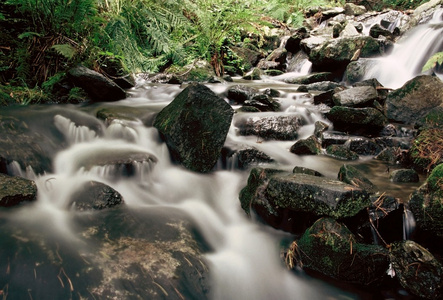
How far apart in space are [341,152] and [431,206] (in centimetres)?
187

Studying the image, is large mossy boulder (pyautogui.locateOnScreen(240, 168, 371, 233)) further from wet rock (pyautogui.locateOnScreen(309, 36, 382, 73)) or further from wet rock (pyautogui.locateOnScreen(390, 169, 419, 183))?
wet rock (pyautogui.locateOnScreen(309, 36, 382, 73))

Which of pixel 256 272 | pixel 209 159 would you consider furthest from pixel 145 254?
pixel 209 159

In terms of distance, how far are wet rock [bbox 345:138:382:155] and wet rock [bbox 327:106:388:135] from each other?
0.45 meters

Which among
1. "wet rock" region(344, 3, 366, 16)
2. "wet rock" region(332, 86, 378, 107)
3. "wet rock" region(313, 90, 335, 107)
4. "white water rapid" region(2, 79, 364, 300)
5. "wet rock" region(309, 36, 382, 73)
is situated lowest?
"white water rapid" region(2, 79, 364, 300)

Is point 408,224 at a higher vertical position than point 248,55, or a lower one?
lower

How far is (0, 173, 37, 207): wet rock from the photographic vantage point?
2116 millimetres

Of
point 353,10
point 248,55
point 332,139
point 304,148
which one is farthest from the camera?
point 353,10

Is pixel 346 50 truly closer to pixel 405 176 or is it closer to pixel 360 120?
pixel 360 120

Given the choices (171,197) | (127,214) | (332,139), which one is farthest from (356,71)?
(127,214)

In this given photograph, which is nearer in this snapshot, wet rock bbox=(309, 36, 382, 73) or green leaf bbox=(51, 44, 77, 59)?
green leaf bbox=(51, 44, 77, 59)

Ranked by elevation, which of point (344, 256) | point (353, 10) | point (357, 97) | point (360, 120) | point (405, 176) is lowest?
point (344, 256)

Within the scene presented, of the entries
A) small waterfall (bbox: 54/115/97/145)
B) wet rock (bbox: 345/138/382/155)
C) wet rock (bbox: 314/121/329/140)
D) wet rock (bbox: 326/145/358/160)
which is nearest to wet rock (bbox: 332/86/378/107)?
wet rock (bbox: 314/121/329/140)

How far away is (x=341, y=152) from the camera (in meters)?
3.96

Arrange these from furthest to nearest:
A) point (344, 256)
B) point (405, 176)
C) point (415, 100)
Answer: point (415, 100) → point (405, 176) → point (344, 256)
